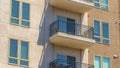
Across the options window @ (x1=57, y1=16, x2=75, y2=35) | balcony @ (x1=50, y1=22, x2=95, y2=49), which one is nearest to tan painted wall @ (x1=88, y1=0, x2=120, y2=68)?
balcony @ (x1=50, y1=22, x2=95, y2=49)

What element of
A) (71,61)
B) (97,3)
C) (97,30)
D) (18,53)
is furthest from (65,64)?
(97,3)

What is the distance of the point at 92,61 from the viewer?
36.4 meters

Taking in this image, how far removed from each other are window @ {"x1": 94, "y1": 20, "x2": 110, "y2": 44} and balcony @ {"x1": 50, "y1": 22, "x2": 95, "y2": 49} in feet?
4.74

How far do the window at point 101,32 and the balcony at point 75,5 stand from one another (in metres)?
1.88

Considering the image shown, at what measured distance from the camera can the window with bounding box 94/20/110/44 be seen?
37.6 meters

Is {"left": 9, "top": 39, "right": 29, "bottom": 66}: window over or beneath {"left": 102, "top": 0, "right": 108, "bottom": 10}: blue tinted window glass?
beneath

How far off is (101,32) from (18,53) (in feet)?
27.2

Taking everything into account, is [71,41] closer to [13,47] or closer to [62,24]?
[62,24]

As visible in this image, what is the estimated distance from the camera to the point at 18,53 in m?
33.1

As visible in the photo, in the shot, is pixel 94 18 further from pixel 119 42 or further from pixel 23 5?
pixel 23 5

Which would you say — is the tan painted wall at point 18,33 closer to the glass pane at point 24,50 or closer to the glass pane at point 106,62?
the glass pane at point 24,50

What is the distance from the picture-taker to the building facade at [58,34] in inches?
1309

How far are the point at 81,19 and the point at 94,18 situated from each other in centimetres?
141

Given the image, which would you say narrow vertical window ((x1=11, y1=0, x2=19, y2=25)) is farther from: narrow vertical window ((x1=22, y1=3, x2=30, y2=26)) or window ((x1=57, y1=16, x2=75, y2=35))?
window ((x1=57, y1=16, x2=75, y2=35))
